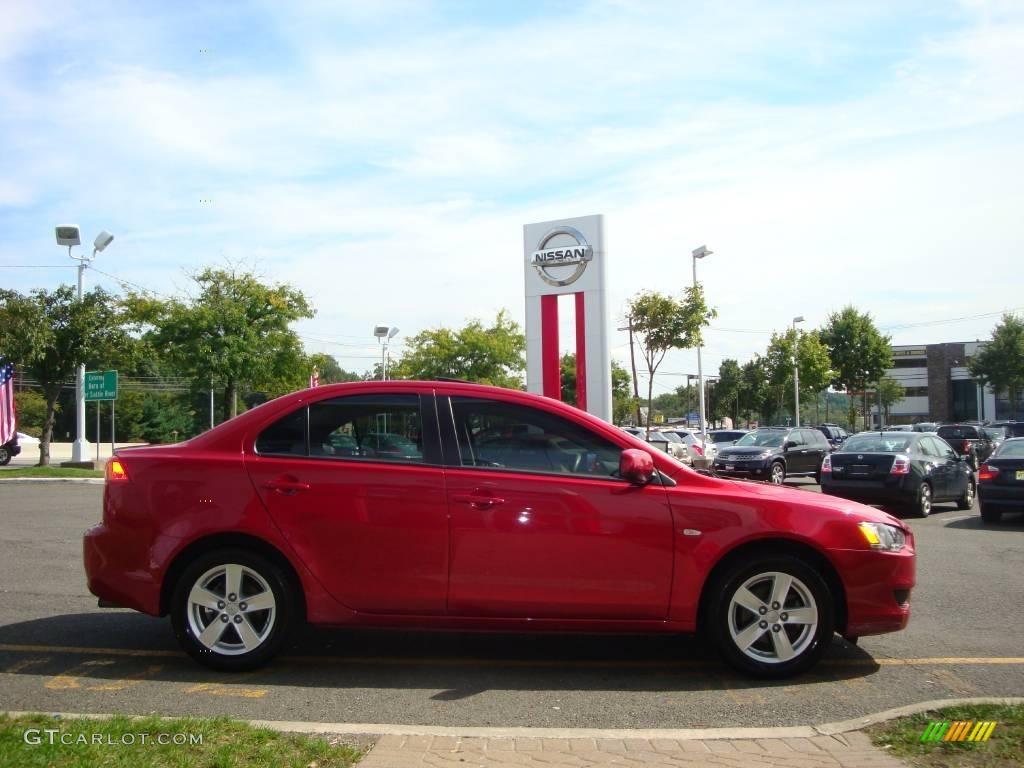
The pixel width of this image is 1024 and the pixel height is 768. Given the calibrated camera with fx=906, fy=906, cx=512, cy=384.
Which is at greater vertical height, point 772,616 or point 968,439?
point 968,439

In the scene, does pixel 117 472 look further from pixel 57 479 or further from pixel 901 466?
pixel 57 479

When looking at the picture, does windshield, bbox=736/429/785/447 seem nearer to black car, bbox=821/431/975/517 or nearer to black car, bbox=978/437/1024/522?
black car, bbox=821/431/975/517

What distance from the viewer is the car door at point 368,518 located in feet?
17.2

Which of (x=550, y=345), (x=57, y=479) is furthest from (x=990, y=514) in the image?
(x=57, y=479)

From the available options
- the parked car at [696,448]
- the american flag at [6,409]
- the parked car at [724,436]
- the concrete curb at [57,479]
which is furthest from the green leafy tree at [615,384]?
the concrete curb at [57,479]

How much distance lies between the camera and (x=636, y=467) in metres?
5.16

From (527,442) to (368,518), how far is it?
3.41 ft

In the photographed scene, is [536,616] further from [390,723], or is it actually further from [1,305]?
[1,305]

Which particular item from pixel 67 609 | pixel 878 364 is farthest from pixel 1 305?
pixel 878 364

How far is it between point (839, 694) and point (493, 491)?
2.24 meters

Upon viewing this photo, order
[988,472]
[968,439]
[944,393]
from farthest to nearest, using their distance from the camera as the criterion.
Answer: [944,393] → [968,439] → [988,472]

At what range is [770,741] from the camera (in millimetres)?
4195

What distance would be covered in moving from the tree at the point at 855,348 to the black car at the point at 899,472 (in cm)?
3821

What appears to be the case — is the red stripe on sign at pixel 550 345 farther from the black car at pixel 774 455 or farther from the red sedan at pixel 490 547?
the red sedan at pixel 490 547
